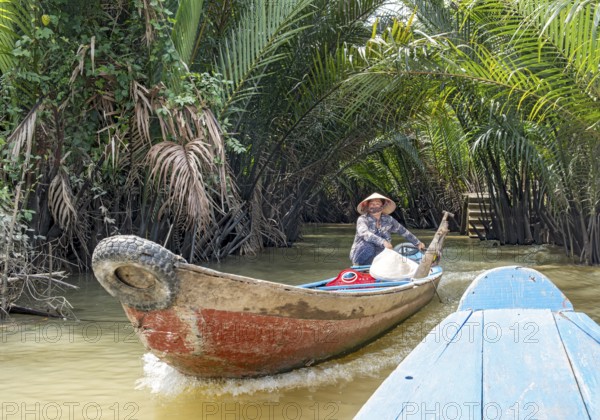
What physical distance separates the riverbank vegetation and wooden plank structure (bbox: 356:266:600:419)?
157 inches

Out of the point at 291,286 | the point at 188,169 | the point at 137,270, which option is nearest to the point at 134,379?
the point at 137,270

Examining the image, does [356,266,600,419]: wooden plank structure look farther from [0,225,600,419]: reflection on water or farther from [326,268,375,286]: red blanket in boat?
[326,268,375,286]: red blanket in boat

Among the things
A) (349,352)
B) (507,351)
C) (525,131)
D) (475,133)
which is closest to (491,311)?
(507,351)

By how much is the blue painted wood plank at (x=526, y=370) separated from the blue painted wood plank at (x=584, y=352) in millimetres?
19

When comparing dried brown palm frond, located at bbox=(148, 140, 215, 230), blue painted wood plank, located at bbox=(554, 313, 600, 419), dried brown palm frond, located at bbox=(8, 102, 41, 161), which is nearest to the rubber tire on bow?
blue painted wood plank, located at bbox=(554, 313, 600, 419)

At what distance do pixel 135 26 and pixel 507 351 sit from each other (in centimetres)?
636

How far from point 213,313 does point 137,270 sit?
51 centimetres

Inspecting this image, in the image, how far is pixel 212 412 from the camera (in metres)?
3.78

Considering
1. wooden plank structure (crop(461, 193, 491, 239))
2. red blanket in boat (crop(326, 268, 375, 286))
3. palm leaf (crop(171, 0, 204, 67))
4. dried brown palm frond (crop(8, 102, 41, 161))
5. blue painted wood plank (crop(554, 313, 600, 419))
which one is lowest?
wooden plank structure (crop(461, 193, 491, 239))

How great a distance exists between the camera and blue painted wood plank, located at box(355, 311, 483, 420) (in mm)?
1694

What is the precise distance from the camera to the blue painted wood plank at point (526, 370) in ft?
5.44

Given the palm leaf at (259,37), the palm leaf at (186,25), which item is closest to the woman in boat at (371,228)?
the palm leaf at (259,37)

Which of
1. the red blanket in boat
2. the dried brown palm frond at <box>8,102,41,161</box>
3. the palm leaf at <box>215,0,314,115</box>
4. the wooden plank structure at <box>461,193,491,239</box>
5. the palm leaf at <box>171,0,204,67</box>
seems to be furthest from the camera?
the wooden plank structure at <box>461,193,491,239</box>

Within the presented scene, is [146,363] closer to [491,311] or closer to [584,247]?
[491,311]
